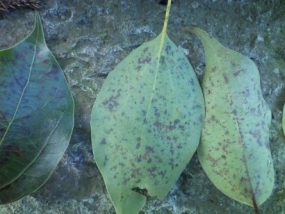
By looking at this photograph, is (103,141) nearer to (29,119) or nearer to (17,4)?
(29,119)

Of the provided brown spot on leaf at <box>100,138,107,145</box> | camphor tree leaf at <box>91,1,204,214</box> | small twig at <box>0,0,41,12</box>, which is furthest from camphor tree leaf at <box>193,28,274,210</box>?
small twig at <box>0,0,41,12</box>

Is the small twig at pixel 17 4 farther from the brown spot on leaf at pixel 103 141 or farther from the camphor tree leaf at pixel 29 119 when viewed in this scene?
the brown spot on leaf at pixel 103 141

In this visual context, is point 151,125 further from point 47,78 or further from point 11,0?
point 11,0

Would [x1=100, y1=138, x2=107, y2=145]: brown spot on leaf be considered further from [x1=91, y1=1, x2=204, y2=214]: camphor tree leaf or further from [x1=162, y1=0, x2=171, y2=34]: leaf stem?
[x1=162, y1=0, x2=171, y2=34]: leaf stem

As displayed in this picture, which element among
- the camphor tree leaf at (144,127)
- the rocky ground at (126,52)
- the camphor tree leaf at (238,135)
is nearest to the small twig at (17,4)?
the rocky ground at (126,52)

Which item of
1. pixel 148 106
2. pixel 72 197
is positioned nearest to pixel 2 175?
pixel 72 197

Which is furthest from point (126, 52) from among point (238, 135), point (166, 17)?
point (238, 135)
